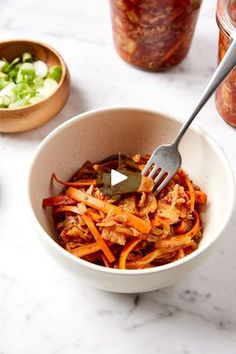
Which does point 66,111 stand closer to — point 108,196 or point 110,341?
point 108,196

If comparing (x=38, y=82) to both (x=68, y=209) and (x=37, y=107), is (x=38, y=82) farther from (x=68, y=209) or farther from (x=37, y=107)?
(x=68, y=209)

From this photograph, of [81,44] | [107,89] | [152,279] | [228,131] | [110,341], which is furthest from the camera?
[81,44]

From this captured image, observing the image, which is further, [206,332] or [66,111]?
[66,111]

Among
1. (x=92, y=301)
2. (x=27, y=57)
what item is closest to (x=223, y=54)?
(x=27, y=57)

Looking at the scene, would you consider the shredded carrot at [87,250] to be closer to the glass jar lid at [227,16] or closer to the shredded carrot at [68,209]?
the shredded carrot at [68,209]

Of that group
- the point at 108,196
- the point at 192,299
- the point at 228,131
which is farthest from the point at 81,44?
the point at 192,299
